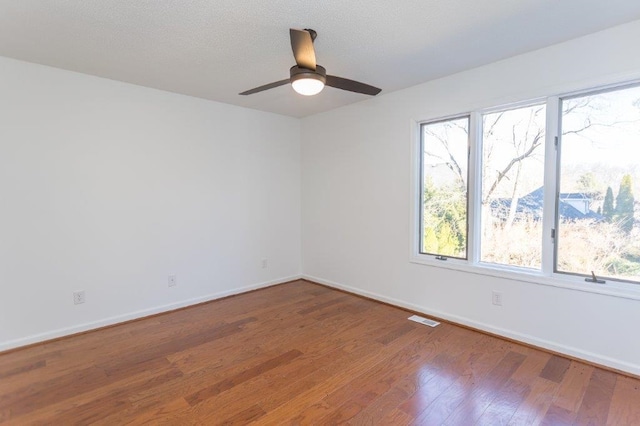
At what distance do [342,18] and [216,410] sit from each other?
2.71 metres

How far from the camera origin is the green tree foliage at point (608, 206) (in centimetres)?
246

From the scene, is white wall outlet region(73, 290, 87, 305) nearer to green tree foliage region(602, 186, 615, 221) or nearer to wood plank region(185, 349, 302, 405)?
wood plank region(185, 349, 302, 405)

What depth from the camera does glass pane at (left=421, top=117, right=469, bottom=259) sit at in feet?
10.9

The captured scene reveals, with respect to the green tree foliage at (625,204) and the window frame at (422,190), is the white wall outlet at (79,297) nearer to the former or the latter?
the window frame at (422,190)

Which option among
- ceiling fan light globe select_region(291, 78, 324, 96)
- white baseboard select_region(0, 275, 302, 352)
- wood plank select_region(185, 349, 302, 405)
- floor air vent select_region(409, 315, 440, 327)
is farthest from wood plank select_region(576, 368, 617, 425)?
white baseboard select_region(0, 275, 302, 352)

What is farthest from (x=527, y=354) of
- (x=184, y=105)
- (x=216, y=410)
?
(x=184, y=105)

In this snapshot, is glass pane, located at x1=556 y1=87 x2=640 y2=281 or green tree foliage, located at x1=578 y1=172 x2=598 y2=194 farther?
green tree foliage, located at x1=578 y1=172 x2=598 y2=194

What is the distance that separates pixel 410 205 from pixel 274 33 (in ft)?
7.41

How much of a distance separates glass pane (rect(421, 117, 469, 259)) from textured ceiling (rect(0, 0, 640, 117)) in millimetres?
620

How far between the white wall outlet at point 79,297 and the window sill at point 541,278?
3484mm

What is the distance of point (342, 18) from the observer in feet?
7.18

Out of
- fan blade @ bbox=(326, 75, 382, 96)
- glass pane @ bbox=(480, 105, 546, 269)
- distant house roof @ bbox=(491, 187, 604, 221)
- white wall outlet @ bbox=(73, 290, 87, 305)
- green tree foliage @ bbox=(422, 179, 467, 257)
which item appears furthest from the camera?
green tree foliage @ bbox=(422, 179, 467, 257)

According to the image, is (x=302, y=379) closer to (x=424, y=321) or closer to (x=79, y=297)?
(x=424, y=321)

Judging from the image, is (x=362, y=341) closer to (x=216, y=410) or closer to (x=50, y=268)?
(x=216, y=410)
